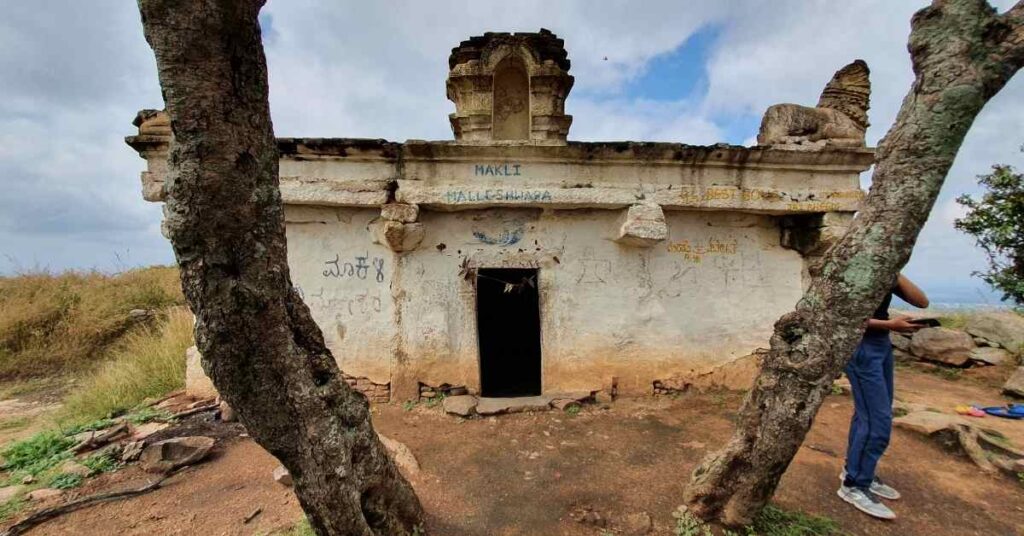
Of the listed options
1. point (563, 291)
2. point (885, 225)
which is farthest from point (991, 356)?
point (885, 225)

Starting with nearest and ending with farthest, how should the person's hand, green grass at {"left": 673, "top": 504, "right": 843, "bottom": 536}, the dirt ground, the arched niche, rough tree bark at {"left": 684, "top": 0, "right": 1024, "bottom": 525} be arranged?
rough tree bark at {"left": 684, "top": 0, "right": 1024, "bottom": 525}, green grass at {"left": 673, "top": 504, "right": 843, "bottom": 536}, the person's hand, the dirt ground, the arched niche

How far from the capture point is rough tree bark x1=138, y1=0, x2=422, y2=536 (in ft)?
5.20

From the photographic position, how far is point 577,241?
545 cm

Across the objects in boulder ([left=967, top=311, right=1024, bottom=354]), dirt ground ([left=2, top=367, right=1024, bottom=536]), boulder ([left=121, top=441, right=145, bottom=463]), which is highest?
boulder ([left=967, top=311, right=1024, bottom=354])

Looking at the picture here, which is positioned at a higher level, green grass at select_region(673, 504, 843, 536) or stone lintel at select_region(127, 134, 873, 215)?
stone lintel at select_region(127, 134, 873, 215)

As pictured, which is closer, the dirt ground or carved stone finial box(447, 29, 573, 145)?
the dirt ground

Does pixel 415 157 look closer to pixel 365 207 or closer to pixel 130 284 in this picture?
pixel 365 207

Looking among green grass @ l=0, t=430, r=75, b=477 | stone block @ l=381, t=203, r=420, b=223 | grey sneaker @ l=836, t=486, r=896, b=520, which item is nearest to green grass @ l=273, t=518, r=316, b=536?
green grass @ l=0, t=430, r=75, b=477

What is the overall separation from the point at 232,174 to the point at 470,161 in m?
3.49

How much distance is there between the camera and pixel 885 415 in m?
2.99

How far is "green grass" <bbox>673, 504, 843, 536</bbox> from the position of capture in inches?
112

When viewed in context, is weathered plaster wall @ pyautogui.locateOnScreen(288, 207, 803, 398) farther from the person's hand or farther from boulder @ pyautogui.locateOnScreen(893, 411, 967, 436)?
the person's hand

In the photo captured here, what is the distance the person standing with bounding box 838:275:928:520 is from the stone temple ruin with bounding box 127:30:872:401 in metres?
2.33

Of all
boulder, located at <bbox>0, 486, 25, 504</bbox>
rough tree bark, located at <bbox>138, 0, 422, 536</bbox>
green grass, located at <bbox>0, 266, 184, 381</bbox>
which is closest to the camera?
rough tree bark, located at <bbox>138, 0, 422, 536</bbox>
